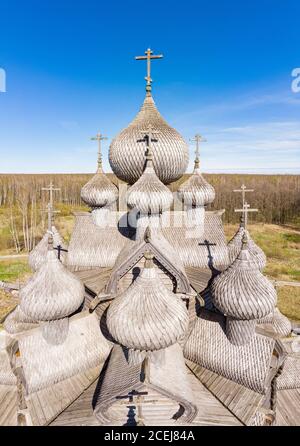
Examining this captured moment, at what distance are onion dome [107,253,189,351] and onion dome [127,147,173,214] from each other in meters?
2.03

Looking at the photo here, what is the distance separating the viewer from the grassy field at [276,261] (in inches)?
738

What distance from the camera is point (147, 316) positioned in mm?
5340

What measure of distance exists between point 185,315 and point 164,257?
5.92 feet

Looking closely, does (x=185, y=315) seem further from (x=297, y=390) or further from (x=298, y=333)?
(x=298, y=333)

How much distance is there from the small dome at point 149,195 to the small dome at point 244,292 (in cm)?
217

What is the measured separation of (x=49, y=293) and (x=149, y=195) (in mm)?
3208

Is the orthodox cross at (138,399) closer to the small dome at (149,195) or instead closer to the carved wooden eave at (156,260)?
the carved wooden eave at (156,260)

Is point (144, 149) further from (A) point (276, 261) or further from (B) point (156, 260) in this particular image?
(A) point (276, 261)

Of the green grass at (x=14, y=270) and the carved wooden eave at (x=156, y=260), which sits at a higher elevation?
the carved wooden eave at (x=156, y=260)

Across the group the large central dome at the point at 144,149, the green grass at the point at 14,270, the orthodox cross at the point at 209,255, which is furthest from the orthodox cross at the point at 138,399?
the green grass at the point at 14,270

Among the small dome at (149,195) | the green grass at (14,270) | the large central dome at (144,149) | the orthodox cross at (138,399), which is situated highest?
the large central dome at (144,149)

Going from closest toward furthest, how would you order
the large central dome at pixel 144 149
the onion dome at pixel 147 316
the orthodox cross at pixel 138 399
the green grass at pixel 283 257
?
the orthodox cross at pixel 138 399 < the onion dome at pixel 147 316 < the large central dome at pixel 144 149 < the green grass at pixel 283 257

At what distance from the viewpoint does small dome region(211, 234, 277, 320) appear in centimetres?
625

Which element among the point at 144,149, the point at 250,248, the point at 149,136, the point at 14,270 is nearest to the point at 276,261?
the point at 250,248
